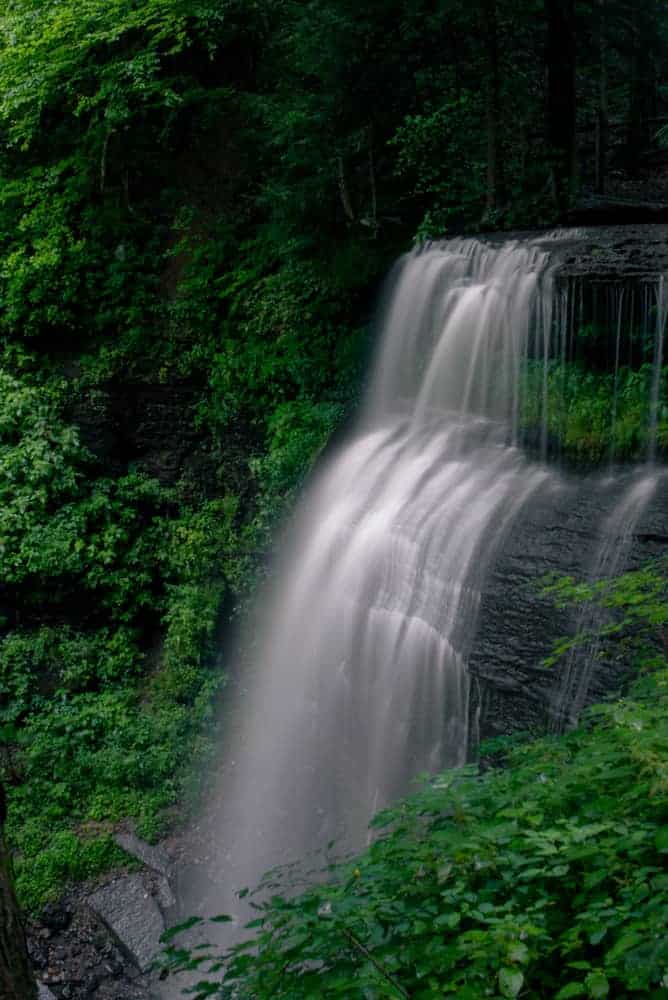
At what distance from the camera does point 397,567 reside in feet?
23.2

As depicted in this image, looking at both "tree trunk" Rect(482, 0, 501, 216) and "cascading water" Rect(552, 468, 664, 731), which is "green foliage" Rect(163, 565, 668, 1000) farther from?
"tree trunk" Rect(482, 0, 501, 216)

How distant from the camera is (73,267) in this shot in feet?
36.1

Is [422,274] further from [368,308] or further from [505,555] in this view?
[505,555]

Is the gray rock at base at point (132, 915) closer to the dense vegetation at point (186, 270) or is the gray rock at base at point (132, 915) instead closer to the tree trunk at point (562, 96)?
Result: the dense vegetation at point (186, 270)

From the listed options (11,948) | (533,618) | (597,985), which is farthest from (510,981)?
(533,618)

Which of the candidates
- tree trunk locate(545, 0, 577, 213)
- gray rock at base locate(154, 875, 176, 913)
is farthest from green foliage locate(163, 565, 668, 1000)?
tree trunk locate(545, 0, 577, 213)

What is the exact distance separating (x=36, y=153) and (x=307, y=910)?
1201cm

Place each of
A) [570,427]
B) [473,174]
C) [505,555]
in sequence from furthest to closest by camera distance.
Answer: [473,174] → [570,427] → [505,555]

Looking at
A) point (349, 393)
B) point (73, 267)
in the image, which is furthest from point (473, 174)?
point (73, 267)

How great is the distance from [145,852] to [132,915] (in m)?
0.68

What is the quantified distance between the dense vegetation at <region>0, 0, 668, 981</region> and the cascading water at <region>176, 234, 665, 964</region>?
0.76 m

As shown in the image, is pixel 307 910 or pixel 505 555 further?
pixel 505 555

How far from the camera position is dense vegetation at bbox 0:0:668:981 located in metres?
9.42

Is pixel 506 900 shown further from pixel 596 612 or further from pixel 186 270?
pixel 186 270
